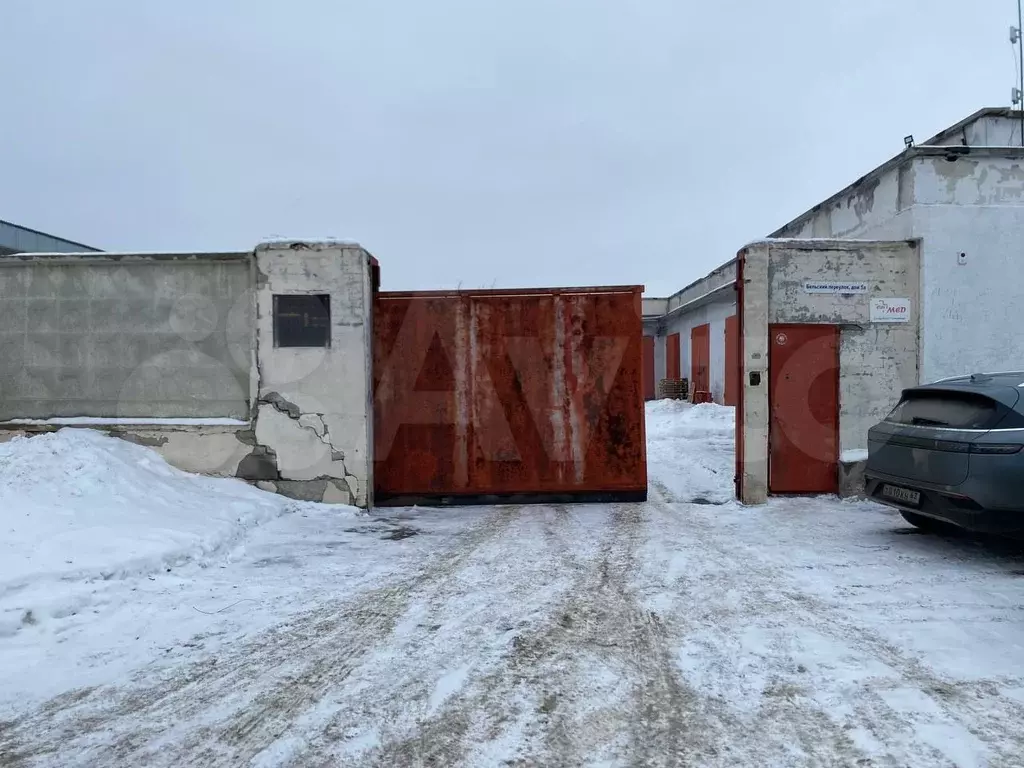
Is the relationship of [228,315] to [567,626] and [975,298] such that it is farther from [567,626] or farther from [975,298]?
[975,298]

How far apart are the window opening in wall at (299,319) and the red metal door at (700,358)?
19.1 metres

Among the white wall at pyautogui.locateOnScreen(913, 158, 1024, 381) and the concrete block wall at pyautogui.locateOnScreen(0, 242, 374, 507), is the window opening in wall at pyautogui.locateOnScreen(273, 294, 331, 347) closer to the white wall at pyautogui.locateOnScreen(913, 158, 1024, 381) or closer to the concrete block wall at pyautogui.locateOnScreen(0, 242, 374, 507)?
the concrete block wall at pyautogui.locateOnScreen(0, 242, 374, 507)

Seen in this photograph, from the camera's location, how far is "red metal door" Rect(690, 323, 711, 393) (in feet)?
82.5

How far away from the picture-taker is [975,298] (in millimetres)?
8703

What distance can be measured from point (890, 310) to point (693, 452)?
5.51m

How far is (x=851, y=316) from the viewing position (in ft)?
28.7

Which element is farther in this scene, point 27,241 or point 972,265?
point 27,241

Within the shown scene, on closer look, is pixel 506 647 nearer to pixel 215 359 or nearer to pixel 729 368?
pixel 215 359

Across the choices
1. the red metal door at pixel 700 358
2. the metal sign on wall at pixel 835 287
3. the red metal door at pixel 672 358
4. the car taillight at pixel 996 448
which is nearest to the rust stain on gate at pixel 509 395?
the metal sign on wall at pixel 835 287

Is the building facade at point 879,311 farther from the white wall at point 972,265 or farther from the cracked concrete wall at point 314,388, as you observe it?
the cracked concrete wall at point 314,388

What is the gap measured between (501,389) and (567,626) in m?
4.61

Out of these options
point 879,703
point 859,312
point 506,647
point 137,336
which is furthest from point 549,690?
point 859,312

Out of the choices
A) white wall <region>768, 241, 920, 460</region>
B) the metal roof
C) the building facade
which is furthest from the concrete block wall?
the metal roof

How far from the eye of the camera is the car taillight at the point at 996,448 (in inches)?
213
